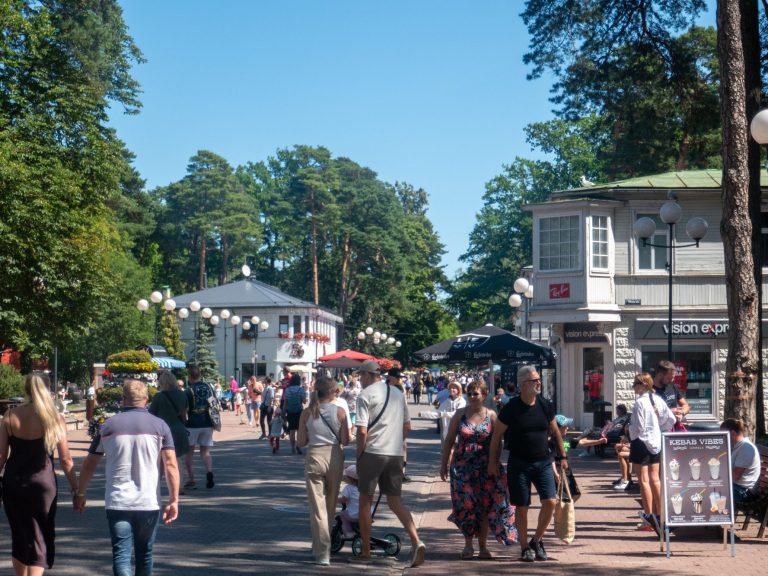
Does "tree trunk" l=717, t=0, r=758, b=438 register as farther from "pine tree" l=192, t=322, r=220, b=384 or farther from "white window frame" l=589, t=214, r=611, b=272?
"pine tree" l=192, t=322, r=220, b=384

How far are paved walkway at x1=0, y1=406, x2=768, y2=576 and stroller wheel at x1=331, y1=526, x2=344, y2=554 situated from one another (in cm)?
17

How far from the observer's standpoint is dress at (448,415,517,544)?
35.8ft

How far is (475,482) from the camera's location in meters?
11.0

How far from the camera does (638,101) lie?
2441cm

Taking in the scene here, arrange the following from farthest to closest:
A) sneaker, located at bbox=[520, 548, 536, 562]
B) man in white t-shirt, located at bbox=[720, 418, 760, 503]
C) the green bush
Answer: the green bush → man in white t-shirt, located at bbox=[720, 418, 760, 503] → sneaker, located at bbox=[520, 548, 536, 562]

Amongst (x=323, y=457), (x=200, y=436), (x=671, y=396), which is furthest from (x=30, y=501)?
(x=671, y=396)

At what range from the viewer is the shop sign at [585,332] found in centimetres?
3164

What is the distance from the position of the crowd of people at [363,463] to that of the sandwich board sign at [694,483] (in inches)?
34.9

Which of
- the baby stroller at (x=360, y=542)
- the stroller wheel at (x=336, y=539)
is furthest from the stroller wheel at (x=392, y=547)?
the stroller wheel at (x=336, y=539)

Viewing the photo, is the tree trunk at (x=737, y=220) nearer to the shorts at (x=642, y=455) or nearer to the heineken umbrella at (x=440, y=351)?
the shorts at (x=642, y=455)

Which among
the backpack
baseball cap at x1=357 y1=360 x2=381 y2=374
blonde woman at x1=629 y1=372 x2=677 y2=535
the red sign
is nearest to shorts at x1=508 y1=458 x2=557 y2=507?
baseball cap at x1=357 y1=360 x2=381 y2=374

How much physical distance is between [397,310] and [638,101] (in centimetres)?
7222

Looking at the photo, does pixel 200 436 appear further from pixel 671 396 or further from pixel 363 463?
pixel 363 463

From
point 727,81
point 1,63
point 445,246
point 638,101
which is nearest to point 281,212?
point 445,246
